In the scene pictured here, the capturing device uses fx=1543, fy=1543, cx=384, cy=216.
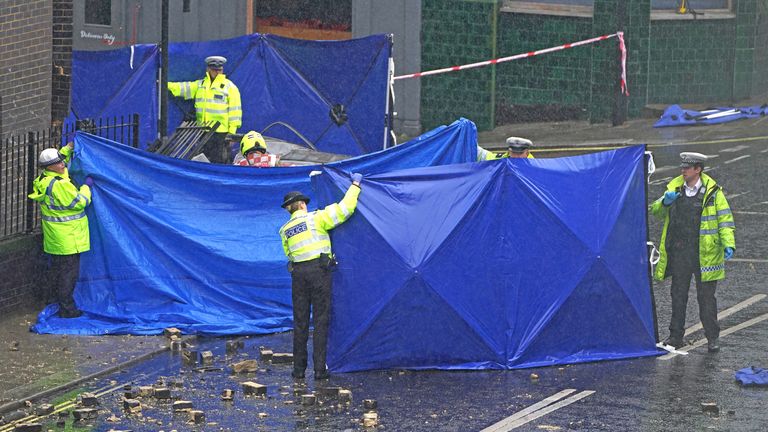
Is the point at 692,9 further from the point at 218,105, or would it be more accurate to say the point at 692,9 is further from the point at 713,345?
the point at 713,345

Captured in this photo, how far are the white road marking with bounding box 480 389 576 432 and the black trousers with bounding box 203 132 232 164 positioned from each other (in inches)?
307

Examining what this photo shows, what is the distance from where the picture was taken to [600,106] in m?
28.4

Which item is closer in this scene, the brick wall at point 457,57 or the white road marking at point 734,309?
the white road marking at point 734,309

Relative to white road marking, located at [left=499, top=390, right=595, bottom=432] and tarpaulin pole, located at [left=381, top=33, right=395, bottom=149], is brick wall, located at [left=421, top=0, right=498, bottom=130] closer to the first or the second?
tarpaulin pole, located at [left=381, top=33, right=395, bottom=149]

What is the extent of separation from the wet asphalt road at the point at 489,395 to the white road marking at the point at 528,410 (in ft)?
0.24

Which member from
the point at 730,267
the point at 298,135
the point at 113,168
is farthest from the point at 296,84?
the point at 730,267

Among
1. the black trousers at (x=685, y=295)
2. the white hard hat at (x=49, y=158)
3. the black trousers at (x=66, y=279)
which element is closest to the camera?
the black trousers at (x=685, y=295)

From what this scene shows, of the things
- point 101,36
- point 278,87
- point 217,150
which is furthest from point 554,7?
point 217,150

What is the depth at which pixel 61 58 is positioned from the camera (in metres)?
19.3

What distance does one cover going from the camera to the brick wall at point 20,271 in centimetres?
1673

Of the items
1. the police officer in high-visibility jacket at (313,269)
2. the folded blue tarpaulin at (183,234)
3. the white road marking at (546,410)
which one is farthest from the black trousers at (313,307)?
the white road marking at (546,410)

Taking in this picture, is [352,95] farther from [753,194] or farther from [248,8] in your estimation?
[248,8]

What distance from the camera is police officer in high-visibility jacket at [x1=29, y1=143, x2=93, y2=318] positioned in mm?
16500

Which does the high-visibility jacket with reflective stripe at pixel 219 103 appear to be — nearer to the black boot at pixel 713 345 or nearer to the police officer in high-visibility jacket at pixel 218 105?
the police officer in high-visibility jacket at pixel 218 105
